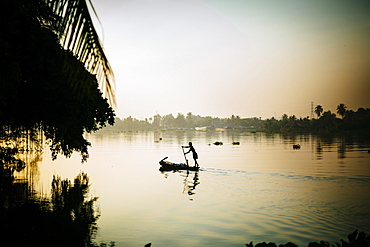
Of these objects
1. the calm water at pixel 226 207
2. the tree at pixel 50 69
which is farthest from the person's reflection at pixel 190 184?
the tree at pixel 50 69

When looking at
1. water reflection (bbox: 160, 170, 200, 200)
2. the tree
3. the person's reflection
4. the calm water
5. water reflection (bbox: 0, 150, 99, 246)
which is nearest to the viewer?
the tree

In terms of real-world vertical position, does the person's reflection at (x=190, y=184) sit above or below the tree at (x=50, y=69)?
below

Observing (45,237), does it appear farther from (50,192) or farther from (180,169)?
(180,169)

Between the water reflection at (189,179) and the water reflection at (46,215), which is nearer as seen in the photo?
the water reflection at (46,215)

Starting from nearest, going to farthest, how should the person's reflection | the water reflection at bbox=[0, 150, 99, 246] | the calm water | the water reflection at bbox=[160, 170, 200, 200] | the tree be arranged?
the tree → the water reflection at bbox=[0, 150, 99, 246] → the calm water → the person's reflection → the water reflection at bbox=[160, 170, 200, 200]

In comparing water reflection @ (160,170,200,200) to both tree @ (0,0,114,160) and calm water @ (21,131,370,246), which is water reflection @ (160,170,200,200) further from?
tree @ (0,0,114,160)

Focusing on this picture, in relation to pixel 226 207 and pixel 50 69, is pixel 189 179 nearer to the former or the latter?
pixel 226 207

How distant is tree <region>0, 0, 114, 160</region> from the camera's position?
4148mm

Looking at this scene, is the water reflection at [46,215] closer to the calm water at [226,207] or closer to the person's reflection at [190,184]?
the calm water at [226,207]

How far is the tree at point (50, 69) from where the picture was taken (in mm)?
4148

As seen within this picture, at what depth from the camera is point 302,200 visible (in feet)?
79.3

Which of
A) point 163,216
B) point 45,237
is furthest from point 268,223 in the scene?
point 45,237

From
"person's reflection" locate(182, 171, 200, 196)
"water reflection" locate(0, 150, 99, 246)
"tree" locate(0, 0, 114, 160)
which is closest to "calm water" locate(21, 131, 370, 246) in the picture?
"person's reflection" locate(182, 171, 200, 196)

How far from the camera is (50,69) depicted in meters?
21.1
